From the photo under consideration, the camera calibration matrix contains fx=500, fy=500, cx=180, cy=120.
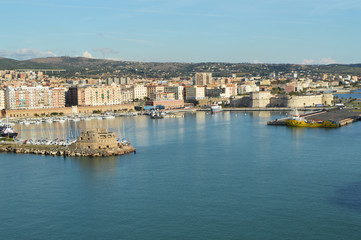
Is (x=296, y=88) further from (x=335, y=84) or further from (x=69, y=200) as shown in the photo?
(x=69, y=200)

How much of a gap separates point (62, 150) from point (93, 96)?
910 inches

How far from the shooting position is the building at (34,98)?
3375cm

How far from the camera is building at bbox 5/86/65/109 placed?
33750 mm

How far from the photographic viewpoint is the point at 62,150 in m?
15.0

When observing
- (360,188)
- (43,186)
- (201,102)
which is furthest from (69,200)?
(201,102)

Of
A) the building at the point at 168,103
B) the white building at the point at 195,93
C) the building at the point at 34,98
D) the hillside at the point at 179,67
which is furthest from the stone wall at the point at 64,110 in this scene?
the hillside at the point at 179,67

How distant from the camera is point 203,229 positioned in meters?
7.93

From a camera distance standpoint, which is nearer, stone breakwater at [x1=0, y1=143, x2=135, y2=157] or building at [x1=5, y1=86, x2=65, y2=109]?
stone breakwater at [x1=0, y1=143, x2=135, y2=157]

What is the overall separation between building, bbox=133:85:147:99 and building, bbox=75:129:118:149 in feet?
96.3

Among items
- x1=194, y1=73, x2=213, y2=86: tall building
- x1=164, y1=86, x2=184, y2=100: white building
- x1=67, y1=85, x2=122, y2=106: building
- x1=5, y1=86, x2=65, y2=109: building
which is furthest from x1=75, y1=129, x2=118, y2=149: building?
x1=194, y1=73, x2=213, y2=86: tall building

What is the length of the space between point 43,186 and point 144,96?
34.0 metres

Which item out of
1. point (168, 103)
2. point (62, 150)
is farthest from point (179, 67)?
point (62, 150)

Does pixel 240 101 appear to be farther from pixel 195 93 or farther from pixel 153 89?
pixel 153 89

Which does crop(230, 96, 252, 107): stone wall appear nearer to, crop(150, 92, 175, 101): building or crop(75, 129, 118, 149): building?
crop(150, 92, 175, 101): building
